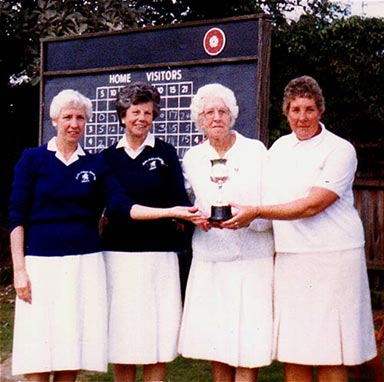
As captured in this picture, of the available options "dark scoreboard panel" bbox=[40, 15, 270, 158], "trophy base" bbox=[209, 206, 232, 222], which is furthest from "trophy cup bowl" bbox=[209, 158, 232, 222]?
"dark scoreboard panel" bbox=[40, 15, 270, 158]

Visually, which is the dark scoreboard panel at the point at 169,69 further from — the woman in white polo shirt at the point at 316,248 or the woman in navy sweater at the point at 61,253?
the woman in navy sweater at the point at 61,253

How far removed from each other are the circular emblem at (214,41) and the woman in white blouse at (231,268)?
1052 millimetres

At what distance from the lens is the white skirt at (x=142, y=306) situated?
394 centimetres

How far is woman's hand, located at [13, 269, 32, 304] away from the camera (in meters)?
3.79

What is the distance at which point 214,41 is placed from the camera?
193 inches

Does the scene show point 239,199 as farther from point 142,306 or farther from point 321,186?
point 142,306

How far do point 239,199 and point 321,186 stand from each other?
0.46 meters

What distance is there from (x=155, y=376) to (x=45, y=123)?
2.57m

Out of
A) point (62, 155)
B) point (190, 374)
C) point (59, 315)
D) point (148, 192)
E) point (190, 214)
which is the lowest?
point (190, 374)

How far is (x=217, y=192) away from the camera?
375cm

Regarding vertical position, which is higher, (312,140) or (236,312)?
(312,140)

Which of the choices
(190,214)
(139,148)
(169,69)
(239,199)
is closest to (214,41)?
(169,69)

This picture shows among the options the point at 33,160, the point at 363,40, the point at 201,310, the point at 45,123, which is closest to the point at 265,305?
the point at 201,310

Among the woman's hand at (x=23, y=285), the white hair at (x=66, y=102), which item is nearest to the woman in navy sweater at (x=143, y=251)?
the white hair at (x=66, y=102)
